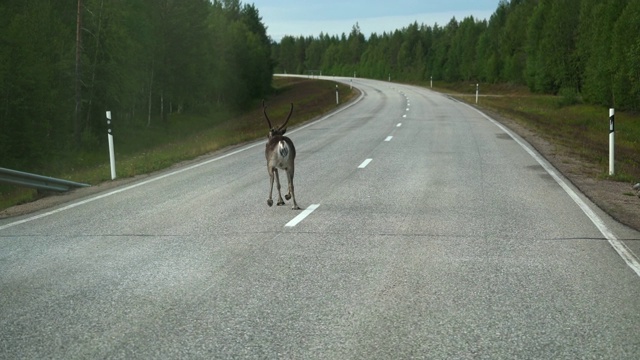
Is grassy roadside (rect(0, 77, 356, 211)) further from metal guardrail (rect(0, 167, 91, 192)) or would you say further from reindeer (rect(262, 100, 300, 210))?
reindeer (rect(262, 100, 300, 210))

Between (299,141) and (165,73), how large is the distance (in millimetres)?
34426

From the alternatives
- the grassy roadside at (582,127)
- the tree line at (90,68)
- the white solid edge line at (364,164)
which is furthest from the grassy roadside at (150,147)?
the grassy roadside at (582,127)

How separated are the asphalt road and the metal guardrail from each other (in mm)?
1262

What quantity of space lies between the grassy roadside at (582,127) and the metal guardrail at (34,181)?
10.7 meters

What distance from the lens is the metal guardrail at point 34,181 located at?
37.1 feet

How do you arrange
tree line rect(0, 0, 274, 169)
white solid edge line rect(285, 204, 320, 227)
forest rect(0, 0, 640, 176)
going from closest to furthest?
white solid edge line rect(285, 204, 320, 227) → tree line rect(0, 0, 274, 169) → forest rect(0, 0, 640, 176)

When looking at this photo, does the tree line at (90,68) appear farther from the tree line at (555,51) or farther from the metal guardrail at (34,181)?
the tree line at (555,51)

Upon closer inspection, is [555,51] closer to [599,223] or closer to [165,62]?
[165,62]

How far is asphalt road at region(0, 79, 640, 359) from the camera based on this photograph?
4.32 m

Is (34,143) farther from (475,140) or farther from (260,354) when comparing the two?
(260,354)

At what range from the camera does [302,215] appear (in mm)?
9148

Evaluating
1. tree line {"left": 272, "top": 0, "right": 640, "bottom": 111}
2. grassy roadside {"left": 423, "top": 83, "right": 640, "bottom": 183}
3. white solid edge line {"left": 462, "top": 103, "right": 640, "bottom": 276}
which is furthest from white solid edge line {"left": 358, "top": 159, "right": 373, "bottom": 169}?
tree line {"left": 272, "top": 0, "right": 640, "bottom": 111}

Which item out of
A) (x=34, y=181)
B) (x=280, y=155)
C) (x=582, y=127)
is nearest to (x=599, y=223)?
(x=280, y=155)

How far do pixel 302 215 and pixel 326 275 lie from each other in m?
3.21
